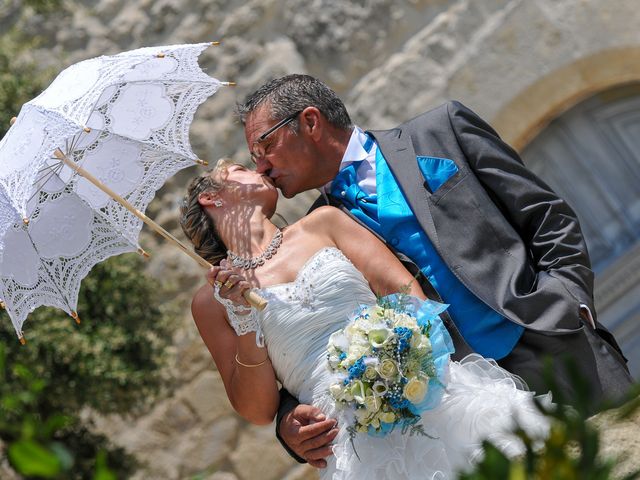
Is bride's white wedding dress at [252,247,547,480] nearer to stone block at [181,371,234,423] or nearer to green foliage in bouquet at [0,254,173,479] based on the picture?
green foliage in bouquet at [0,254,173,479]

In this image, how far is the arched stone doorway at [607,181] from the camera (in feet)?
18.8

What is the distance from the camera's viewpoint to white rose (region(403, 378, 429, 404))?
267cm

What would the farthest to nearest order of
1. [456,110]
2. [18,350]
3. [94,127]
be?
1. [18,350]
2. [456,110]
3. [94,127]

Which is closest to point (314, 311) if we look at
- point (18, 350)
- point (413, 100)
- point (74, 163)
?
point (74, 163)

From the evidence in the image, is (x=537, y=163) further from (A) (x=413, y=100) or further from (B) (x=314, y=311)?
(B) (x=314, y=311)

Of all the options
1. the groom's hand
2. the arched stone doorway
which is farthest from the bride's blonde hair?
the arched stone doorway

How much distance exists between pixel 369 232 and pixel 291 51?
9.45 ft

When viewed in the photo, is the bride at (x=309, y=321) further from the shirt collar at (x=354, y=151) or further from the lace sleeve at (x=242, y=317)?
the shirt collar at (x=354, y=151)

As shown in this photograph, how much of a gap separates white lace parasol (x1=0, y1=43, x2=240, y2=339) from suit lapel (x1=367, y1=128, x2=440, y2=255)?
0.66 meters

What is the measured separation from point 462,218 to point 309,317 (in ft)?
2.23

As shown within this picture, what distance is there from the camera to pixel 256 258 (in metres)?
3.24

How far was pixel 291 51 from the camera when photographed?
232 inches

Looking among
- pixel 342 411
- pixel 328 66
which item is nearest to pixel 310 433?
pixel 342 411

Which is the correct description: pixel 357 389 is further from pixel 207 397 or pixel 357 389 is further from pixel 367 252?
pixel 207 397
